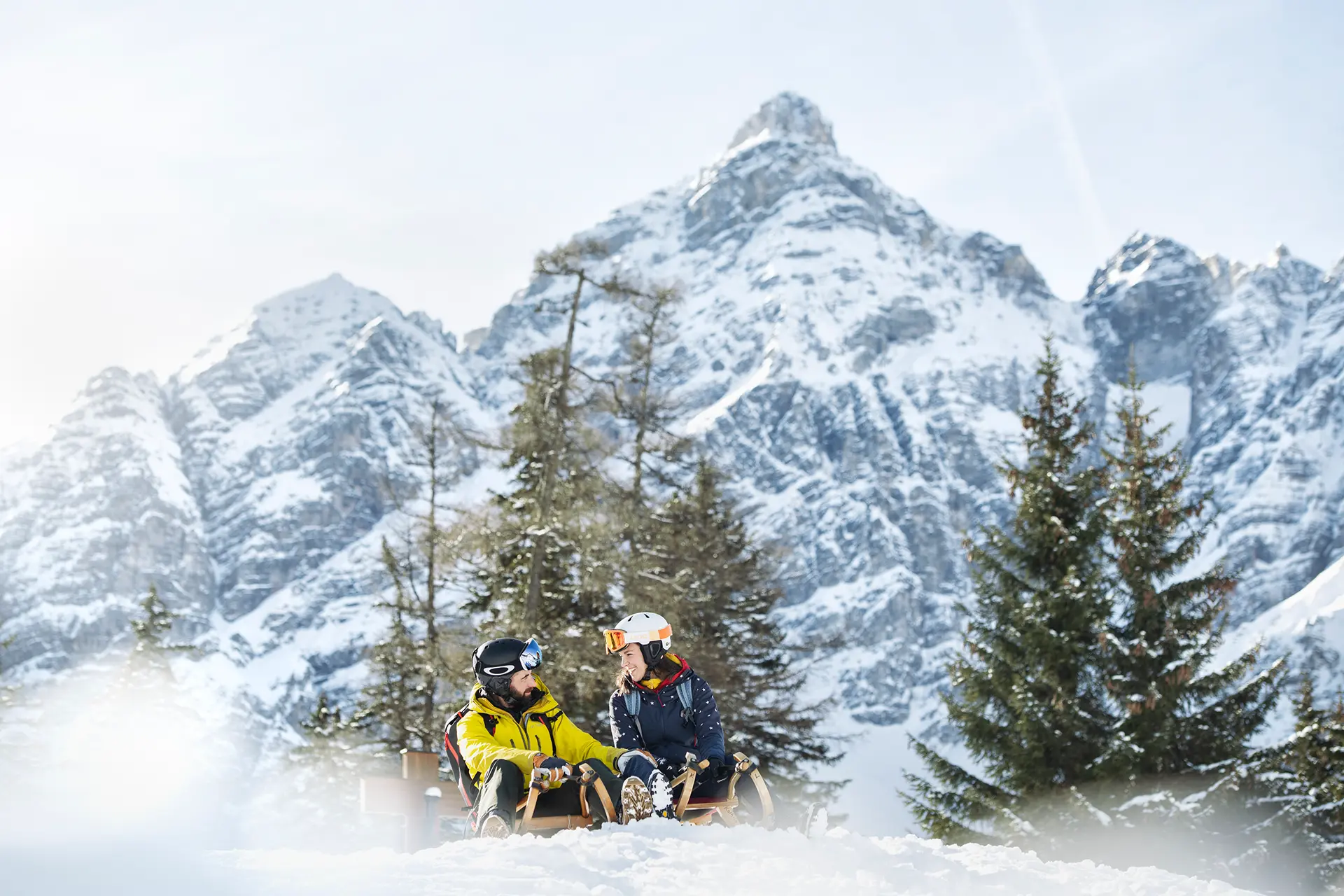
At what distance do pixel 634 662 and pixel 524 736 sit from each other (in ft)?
2.93

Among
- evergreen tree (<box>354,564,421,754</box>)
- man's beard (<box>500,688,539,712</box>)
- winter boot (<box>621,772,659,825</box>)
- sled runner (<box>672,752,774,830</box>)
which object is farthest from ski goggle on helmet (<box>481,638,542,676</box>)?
evergreen tree (<box>354,564,421,754</box>)

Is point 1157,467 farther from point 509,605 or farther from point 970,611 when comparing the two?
point 509,605

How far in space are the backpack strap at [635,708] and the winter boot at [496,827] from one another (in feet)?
4.55

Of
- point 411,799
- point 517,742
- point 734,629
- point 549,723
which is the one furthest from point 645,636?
point 734,629

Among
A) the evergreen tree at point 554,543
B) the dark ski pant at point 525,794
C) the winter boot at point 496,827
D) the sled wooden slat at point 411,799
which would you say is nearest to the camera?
the winter boot at point 496,827

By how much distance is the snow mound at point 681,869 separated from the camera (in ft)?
14.5

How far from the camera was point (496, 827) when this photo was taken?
6148 millimetres

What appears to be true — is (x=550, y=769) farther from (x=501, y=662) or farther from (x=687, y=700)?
(x=687, y=700)

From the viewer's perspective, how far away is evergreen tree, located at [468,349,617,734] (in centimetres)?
1477

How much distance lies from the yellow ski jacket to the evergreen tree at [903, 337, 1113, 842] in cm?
639

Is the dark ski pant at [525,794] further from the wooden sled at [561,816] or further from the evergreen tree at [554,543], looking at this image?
the evergreen tree at [554,543]

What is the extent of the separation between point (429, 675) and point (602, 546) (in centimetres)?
322

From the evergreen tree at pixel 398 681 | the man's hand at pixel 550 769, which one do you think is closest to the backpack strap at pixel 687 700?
the man's hand at pixel 550 769

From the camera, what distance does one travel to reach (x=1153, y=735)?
11.7 metres
